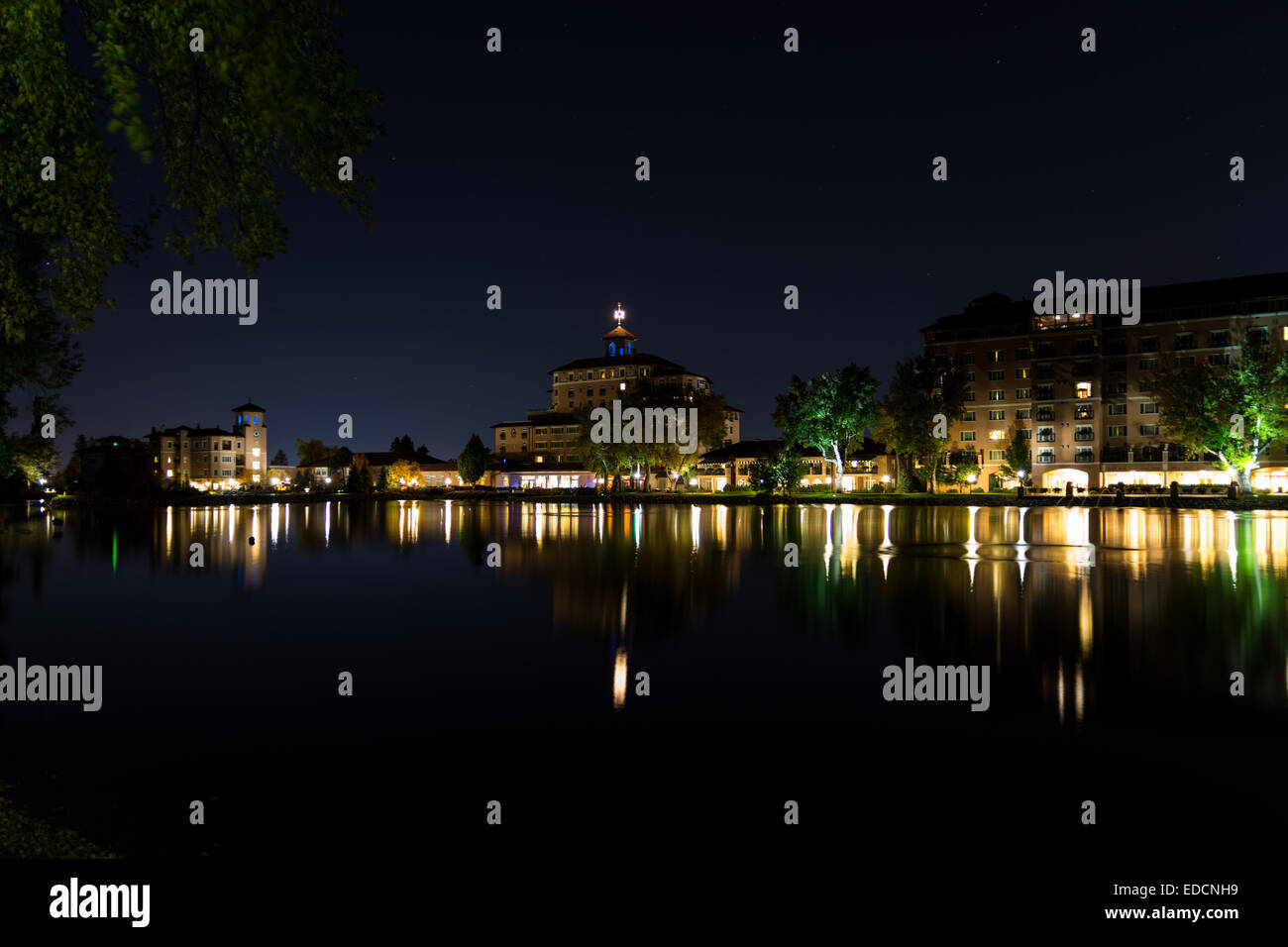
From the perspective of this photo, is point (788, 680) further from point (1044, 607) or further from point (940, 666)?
point (1044, 607)

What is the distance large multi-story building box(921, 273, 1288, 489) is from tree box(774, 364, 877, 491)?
15213 mm

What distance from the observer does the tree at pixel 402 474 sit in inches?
6107

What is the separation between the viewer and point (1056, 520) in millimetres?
45281

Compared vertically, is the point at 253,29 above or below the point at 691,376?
below

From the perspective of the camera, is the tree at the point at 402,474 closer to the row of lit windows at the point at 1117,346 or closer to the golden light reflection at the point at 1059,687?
the row of lit windows at the point at 1117,346

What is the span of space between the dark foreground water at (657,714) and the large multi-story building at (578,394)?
131993 mm

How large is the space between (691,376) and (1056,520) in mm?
118726

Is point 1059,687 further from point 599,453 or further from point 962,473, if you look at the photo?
point 962,473

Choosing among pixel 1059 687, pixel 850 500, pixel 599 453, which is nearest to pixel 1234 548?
pixel 1059 687

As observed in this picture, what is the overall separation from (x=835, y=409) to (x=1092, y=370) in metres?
37.0

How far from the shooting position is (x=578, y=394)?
555 ft

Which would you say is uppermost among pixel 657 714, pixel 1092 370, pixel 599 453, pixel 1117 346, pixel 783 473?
pixel 1117 346

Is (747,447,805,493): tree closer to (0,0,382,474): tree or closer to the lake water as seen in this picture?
the lake water
